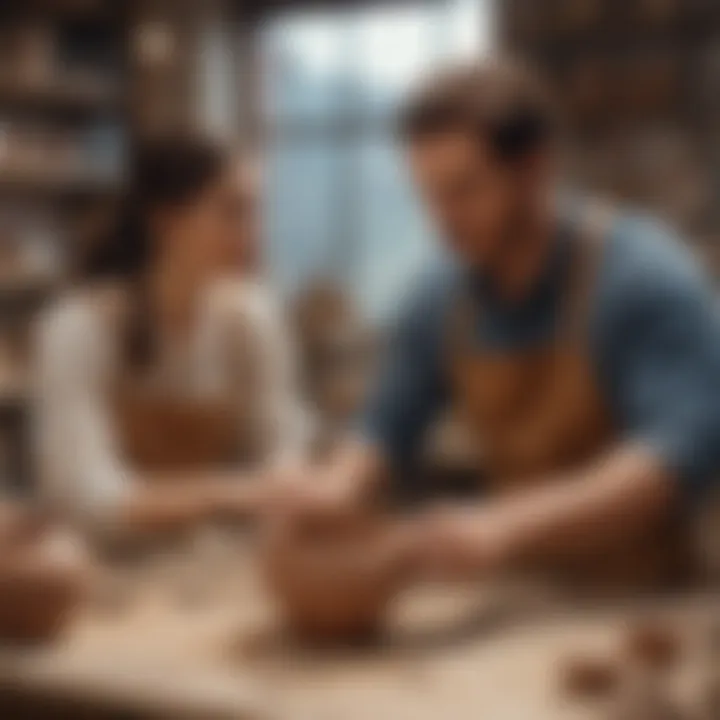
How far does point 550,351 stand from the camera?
26.6 inches

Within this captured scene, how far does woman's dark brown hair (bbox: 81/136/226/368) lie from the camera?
736mm

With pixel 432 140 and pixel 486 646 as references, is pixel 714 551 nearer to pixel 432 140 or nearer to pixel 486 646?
pixel 486 646

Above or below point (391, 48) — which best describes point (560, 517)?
below

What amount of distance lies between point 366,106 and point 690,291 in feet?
0.64

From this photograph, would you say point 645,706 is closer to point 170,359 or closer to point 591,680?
point 591,680

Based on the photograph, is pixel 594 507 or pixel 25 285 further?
pixel 25 285

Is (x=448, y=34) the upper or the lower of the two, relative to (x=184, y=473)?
upper

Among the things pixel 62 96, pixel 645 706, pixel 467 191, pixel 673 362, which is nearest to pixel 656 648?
pixel 645 706

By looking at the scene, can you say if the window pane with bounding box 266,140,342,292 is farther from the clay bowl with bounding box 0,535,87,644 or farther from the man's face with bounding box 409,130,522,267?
the clay bowl with bounding box 0,535,87,644

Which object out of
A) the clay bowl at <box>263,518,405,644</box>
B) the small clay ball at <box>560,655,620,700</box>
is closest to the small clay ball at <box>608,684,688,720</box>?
the small clay ball at <box>560,655,620,700</box>

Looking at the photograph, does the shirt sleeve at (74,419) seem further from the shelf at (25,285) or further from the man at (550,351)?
the man at (550,351)

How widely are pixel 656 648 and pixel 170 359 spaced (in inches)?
12.2

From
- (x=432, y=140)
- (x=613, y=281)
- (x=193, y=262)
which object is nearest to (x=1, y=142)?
(x=193, y=262)

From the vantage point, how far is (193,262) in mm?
740
